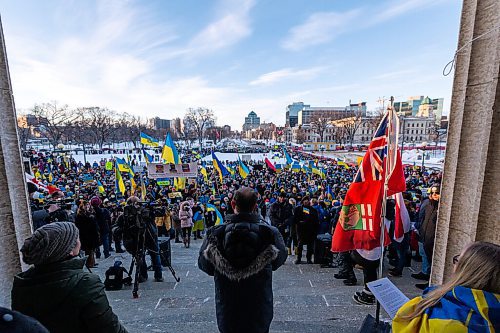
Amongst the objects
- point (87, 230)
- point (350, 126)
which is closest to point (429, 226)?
point (87, 230)

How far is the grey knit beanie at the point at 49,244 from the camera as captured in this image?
1.56 metres

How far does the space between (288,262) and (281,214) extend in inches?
55.6

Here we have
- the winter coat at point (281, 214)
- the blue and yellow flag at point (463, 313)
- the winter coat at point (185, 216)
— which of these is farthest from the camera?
the winter coat at point (185, 216)

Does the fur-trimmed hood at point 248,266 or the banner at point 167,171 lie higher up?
the fur-trimmed hood at point 248,266

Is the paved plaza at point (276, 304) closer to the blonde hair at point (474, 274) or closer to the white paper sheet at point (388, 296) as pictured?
the white paper sheet at point (388, 296)

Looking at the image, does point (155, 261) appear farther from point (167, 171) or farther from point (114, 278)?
point (167, 171)

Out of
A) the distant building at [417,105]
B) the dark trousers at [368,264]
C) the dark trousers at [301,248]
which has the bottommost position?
the dark trousers at [301,248]

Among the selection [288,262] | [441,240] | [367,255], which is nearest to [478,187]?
[441,240]

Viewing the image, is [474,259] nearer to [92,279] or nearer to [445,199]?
[92,279]

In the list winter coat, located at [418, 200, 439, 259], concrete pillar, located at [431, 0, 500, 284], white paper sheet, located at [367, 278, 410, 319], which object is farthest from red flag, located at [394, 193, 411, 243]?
white paper sheet, located at [367, 278, 410, 319]

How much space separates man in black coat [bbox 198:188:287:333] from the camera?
83.7 inches

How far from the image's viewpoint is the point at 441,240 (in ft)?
11.6

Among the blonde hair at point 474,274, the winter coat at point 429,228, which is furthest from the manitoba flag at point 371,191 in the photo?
the blonde hair at point 474,274

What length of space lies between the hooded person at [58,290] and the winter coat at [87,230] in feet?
16.1
